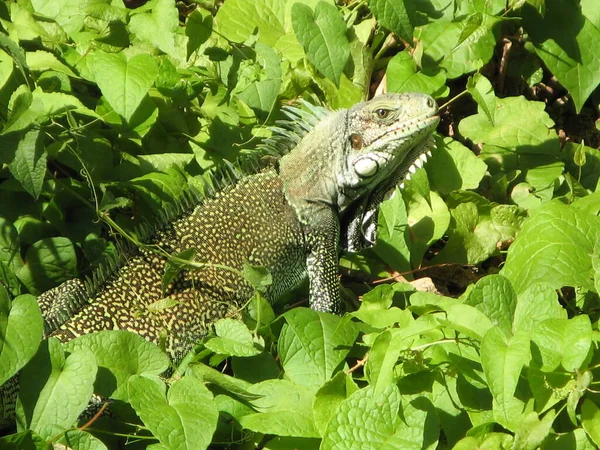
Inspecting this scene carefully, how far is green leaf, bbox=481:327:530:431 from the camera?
358 centimetres

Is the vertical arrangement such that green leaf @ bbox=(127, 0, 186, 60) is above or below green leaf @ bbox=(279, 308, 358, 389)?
above

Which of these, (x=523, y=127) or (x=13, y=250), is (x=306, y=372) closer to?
(x=13, y=250)

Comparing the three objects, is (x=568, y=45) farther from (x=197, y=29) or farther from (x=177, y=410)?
(x=177, y=410)

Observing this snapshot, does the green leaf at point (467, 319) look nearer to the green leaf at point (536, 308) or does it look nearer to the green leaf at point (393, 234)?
the green leaf at point (536, 308)

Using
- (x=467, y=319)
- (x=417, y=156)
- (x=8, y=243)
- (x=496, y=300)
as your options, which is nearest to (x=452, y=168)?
(x=417, y=156)

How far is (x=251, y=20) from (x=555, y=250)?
2847 mm

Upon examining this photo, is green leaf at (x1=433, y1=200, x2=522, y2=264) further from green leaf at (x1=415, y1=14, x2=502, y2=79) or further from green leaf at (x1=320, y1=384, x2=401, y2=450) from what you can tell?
green leaf at (x1=320, y1=384, x2=401, y2=450)

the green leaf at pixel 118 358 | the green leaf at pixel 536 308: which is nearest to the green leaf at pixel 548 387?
the green leaf at pixel 536 308

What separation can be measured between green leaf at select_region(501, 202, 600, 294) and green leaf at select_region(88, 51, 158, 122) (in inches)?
Answer: 76.8

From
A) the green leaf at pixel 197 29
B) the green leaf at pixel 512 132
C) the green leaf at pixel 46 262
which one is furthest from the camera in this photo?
the green leaf at pixel 512 132

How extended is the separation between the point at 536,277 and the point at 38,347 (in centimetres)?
215

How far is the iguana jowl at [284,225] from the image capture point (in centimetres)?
482

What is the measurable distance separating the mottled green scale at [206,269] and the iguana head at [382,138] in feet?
1.32

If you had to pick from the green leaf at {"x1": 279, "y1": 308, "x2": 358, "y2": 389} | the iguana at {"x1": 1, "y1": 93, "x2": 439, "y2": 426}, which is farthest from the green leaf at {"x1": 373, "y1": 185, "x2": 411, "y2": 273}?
the green leaf at {"x1": 279, "y1": 308, "x2": 358, "y2": 389}
